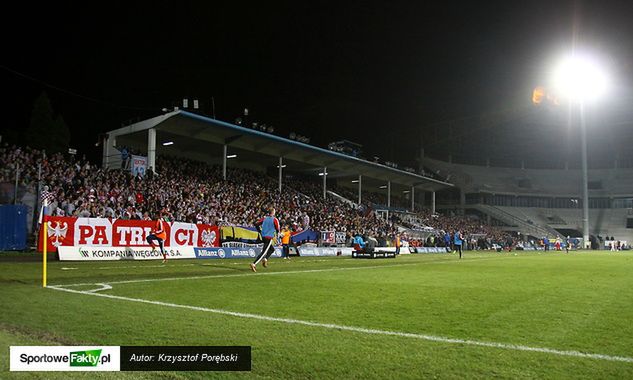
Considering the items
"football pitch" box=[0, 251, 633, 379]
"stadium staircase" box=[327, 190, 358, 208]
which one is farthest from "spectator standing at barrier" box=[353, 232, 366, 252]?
"stadium staircase" box=[327, 190, 358, 208]

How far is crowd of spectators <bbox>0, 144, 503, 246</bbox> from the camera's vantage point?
2406cm

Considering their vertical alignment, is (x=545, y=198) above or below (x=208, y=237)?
above

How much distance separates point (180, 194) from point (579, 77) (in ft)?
151

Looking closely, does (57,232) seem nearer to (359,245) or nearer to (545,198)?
(359,245)

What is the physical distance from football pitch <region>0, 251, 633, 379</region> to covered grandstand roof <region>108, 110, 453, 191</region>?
27.4 meters

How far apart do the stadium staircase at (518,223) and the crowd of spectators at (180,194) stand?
37.2 m

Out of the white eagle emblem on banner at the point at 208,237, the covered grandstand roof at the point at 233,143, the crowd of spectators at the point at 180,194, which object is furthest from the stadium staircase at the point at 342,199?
the white eagle emblem on banner at the point at 208,237

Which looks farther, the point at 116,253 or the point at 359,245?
the point at 359,245

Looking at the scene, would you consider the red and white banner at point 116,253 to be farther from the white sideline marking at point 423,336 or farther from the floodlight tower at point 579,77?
the floodlight tower at point 579,77

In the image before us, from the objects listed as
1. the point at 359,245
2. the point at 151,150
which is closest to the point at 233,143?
the point at 151,150

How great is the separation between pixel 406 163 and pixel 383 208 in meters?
24.0

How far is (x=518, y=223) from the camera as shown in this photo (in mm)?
80750

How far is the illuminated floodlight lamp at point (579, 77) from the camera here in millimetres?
51594

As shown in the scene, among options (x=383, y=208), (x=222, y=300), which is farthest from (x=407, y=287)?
(x=383, y=208)
